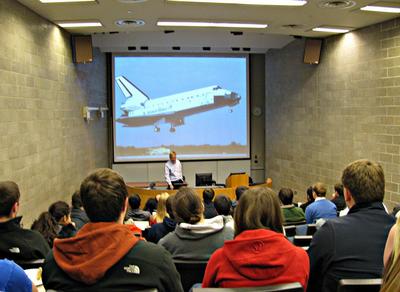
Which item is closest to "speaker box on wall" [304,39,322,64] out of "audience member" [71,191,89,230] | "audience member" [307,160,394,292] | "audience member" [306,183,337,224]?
"audience member" [306,183,337,224]

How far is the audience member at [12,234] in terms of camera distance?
2543 mm

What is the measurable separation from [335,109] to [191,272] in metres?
6.38

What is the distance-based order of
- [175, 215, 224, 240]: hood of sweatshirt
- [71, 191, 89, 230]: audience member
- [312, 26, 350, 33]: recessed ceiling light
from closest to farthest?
[175, 215, 224, 240]: hood of sweatshirt < [71, 191, 89, 230]: audience member < [312, 26, 350, 33]: recessed ceiling light

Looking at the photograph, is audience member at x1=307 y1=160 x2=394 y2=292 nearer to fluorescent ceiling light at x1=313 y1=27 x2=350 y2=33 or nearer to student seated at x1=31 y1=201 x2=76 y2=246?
student seated at x1=31 y1=201 x2=76 y2=246

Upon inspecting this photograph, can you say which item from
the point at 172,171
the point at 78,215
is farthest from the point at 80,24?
the point at 78,215

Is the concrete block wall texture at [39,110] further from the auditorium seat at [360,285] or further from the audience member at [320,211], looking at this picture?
the auditorium seat at [360,285]

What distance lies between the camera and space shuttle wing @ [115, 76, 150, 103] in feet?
34.3

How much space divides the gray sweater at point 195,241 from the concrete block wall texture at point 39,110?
2.96 m

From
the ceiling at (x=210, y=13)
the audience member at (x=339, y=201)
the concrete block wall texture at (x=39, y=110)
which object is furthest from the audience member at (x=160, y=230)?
the ceiling at (x=210, y=13)

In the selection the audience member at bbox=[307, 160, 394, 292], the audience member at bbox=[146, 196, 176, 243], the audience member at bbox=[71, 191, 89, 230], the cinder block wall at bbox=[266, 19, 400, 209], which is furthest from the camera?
the cinder block wall at bbox=[266, 19, 400, 209]

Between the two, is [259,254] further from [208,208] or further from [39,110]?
[39,110]

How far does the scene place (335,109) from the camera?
8.13 metres

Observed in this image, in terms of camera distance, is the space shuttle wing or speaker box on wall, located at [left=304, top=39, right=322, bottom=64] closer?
speaker box on wall, located at [left=304, top=39, right=322, bottom=64]

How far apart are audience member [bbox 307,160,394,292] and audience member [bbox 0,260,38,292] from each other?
139cm
